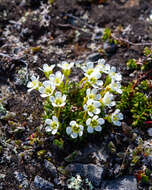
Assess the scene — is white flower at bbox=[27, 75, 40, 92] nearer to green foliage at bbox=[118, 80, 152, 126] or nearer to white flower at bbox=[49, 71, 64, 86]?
white flower at bbox=[49, 71, 64, 86]

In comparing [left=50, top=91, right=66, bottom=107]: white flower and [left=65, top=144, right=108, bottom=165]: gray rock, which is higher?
[left=50, top=91, right=66, bottom=107]: white flower

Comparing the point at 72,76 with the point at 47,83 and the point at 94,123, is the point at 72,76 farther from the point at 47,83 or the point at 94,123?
the point at 94,123

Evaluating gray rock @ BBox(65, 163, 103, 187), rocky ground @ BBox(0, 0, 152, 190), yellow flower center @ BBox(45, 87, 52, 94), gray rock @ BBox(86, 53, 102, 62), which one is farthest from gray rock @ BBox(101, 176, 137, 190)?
gray rock @ BBox(86, 53, 102, 62)

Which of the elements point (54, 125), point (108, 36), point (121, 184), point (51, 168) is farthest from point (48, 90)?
point (108, 36)

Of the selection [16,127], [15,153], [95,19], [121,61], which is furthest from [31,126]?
[95,19]

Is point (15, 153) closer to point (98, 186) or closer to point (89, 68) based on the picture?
point (98, 186)

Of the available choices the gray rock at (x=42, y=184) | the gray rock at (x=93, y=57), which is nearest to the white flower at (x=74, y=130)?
the gray rock at (x=42, y=184)

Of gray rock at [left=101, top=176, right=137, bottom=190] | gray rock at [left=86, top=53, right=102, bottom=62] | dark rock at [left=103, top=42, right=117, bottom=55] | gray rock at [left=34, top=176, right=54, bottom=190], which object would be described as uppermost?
dark rock at [left=103, top=42, right=117, bottom=55]
